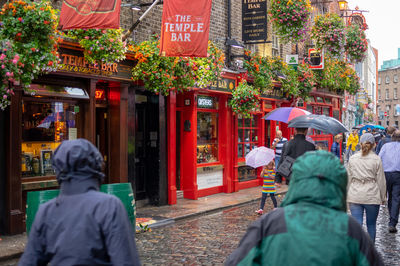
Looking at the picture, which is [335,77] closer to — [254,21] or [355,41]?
[355,41]

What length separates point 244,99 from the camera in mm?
15070

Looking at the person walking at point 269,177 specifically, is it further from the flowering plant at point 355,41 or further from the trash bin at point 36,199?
the flowering plant at point 355,41

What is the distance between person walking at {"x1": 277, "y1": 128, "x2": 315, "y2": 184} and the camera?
8461 mm

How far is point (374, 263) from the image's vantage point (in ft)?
7.81

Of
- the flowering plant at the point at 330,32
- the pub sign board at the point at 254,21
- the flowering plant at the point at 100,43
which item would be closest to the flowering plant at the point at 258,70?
the pub sign board at the point at 254,21

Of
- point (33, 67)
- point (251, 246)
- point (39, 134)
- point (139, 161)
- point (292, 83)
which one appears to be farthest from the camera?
point (292, 83)

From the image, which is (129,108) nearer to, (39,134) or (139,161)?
(139,161)

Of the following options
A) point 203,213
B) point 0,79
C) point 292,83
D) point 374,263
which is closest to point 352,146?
point 292,83

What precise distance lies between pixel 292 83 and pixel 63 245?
16.4m

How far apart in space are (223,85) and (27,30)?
25.2ft

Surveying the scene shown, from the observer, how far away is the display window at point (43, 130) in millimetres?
9750

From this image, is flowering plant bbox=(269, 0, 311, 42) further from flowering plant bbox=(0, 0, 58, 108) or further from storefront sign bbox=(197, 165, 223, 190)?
flowering plant bbox=(0, 0, 58, 108)

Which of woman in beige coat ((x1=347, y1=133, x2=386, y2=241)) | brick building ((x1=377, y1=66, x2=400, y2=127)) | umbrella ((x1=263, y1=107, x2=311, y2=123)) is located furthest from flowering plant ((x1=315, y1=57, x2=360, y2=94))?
brick building ((x1=377, y1=66, x2=400, y2=127))

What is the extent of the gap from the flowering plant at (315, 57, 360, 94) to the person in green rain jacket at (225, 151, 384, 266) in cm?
1944
